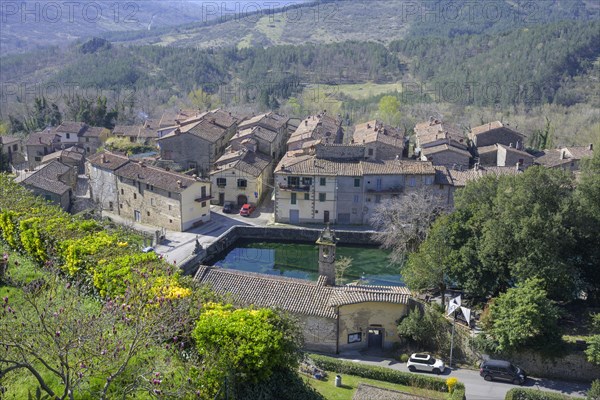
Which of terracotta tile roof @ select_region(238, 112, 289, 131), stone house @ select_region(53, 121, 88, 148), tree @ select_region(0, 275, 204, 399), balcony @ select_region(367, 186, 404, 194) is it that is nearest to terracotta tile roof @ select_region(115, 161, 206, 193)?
balcony @ select_region(367, 186, 404, 194)

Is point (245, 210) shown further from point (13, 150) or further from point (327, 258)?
point (13, 150)

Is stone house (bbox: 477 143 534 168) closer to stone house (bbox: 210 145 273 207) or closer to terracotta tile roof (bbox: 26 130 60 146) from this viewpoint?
stone house (bbox: 210 145 273 207)

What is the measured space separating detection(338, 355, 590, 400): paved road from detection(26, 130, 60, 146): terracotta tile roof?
5971 cm

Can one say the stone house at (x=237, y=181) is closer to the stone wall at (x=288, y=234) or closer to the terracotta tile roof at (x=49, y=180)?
the stone wall at (x=288, y=234)

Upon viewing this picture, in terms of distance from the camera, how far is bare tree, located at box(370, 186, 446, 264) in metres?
44.2

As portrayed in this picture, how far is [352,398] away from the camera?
2203 centimetres

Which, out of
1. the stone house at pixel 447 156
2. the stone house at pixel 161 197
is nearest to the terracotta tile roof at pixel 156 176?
the stone house at pixel 161 197

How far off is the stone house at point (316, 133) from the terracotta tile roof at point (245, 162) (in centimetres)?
432

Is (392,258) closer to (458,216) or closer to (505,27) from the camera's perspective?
(458,216)

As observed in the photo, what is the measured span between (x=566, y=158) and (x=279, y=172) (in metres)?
33.4

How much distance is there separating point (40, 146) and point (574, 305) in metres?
64.8

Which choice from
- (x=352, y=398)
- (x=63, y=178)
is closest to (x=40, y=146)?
(x=63, y=178)

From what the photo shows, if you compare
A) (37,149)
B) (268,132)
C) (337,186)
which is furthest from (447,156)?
(37,149)

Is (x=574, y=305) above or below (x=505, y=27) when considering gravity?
below
